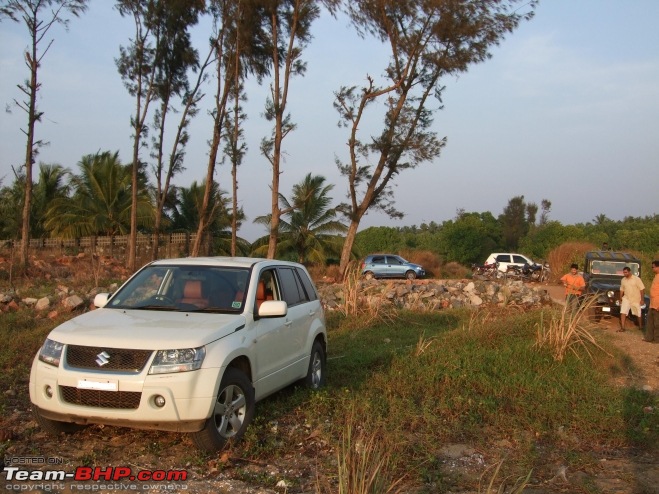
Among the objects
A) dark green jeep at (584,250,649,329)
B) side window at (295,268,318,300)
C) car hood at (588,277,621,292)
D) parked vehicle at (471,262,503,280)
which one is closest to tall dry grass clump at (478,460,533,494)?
side window at (295,268,318,300)

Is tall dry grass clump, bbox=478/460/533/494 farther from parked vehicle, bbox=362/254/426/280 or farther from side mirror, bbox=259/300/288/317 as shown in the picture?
parked vehicle, bbox=362/254/426/280

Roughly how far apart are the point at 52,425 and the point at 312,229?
3023 cm

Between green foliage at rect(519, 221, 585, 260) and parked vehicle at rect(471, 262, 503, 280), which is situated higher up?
green foliage at rect(519, 221, 585, 260)

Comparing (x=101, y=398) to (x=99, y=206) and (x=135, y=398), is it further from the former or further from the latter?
(x=99, y=206)

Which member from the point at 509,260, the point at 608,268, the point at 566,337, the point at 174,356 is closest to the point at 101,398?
the point at 174,356

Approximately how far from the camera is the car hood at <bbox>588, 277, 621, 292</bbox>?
16.1m

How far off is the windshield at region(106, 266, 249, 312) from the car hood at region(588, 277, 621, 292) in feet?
40.8

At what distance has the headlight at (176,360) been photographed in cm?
497

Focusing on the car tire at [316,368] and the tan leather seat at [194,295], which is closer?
the tan leather seat at [194,295]

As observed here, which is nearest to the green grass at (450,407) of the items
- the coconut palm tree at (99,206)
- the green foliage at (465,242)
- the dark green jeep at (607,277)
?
the dark green jeep at (607,277)

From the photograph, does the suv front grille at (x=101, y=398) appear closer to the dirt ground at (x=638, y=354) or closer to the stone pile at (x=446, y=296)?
the dirt ground at (x=638, y=354)

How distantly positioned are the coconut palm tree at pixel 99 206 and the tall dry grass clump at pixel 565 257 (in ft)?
70.2

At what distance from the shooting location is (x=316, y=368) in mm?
7629

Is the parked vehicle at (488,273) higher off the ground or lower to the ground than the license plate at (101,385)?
lower
